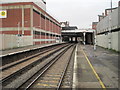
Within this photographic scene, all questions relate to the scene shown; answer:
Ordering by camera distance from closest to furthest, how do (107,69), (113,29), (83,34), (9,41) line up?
(107,69)
(113,29)
(9,41)
(83,34)

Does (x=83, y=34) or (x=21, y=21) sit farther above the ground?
(x=21, y=21)

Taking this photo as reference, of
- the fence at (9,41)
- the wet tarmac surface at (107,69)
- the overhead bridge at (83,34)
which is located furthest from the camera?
the overhead bridge at (83,34)

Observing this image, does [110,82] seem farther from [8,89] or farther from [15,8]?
[15,8]

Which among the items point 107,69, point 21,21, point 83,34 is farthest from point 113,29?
point 83,34

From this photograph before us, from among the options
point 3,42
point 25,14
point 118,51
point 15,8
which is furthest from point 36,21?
point 118,51

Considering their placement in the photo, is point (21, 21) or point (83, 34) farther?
point (83, 34)

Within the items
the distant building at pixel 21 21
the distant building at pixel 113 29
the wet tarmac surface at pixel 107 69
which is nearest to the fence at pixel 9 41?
the distant building at pixel 21 21

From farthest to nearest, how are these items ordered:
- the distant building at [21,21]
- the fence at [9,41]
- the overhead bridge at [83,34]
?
1. the overhead bridge at [83,34]
2. the distant building at [21,21]
3. the fence at [9,41]

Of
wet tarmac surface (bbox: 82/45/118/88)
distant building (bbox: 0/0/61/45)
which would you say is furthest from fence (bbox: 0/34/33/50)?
wet tarmac surface (bbox: 82/45/118/88)

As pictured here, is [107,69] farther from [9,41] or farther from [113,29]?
[9,41]

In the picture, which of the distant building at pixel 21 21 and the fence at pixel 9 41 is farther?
the distant building at pixel 21 21

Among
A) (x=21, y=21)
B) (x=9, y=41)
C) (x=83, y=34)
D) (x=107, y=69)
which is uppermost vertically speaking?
(x=21, y=21)

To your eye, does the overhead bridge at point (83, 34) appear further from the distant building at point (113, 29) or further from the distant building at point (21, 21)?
the distant building at point (21, 21)

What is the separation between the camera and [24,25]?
44125 mm
